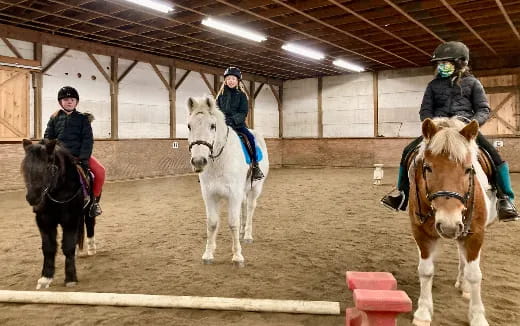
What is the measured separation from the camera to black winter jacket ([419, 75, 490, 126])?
135 inches

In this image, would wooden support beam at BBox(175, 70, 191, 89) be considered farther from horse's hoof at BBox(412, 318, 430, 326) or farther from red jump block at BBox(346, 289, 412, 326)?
red jump block at BBox(346, 289, 412, 326)

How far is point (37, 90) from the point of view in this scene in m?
12.0

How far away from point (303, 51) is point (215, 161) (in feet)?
39.5

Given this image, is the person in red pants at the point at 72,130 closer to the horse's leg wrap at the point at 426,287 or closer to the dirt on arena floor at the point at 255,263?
the dirt on arena floor at the point at 255,263

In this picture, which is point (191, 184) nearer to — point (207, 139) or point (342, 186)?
point (342, 186)

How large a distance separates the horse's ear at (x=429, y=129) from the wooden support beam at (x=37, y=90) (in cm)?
1252

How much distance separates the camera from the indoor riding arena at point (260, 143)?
3.11m

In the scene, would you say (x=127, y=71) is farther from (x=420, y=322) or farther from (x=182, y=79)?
(x=420, y=322)

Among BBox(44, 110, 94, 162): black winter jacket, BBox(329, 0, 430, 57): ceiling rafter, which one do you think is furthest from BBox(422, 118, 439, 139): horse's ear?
BBox(329, 0, 430, 57): ceiling rafter

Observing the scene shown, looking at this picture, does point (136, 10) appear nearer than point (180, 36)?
Yes

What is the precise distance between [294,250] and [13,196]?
8.81 metres

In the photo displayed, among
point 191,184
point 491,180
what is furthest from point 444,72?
point 191,184

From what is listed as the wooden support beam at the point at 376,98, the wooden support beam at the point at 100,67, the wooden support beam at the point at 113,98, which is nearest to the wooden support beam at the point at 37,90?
the wooden support beam at the point at 100,67

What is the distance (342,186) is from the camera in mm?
11875
